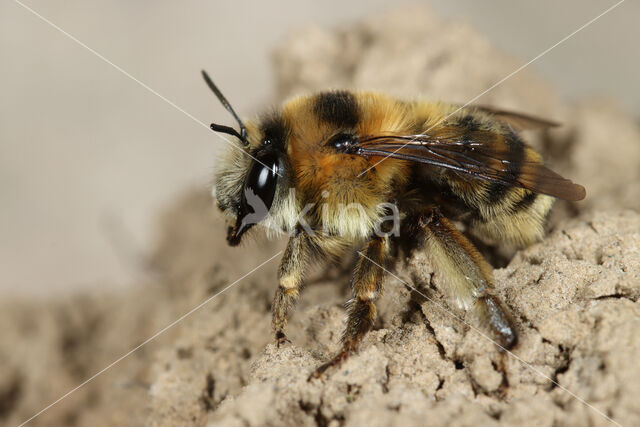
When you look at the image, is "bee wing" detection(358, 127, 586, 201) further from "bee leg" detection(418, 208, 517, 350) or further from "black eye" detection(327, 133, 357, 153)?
"bee leg" detection(418, 208, 517, 350)

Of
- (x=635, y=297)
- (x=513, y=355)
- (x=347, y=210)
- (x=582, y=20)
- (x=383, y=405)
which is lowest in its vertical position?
(x=582, y=20)

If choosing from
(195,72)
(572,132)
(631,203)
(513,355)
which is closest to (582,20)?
(572,132)

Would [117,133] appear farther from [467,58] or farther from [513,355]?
[513,355]

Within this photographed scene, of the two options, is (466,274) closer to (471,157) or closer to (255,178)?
A: (471,157)

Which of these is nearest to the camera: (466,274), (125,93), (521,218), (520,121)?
(466,274)

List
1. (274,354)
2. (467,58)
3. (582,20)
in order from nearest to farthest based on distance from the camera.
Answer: (274,354) → (467,58) → (582,20)

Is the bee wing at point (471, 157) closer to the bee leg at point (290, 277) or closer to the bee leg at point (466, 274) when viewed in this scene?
the bee leg at point (466, 274)

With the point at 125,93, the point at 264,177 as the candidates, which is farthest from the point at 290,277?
the point at 125,93
